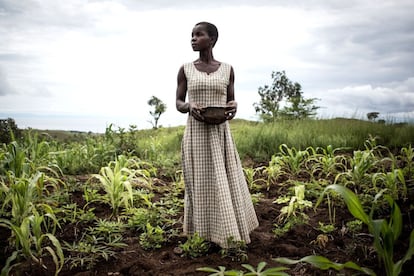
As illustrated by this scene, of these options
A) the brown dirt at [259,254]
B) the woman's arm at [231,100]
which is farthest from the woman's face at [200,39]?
the brown dirt at [259,254]

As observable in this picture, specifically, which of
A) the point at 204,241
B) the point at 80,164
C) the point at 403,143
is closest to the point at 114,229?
the point at 204,241

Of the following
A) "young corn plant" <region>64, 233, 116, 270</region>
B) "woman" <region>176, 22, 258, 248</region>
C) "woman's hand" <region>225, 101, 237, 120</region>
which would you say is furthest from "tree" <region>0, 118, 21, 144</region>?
"woman's hand" <region>225, 101, 237, 120</region>

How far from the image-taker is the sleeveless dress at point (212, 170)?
9.59 ft

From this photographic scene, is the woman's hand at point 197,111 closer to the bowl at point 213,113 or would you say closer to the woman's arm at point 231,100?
the bowl at point 213,113

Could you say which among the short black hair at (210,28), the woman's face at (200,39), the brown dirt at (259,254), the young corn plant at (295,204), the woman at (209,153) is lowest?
the brown dirt at (259,254)

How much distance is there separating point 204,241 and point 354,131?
5.34 meters

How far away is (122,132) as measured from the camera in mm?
6004

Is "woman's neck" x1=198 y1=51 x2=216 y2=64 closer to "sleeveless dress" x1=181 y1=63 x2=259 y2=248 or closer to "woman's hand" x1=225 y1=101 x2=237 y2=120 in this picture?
"sleeveless dress" x1=181 y1=63 x2=259 y2=248

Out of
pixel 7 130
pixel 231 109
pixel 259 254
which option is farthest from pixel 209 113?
pixel 7 130

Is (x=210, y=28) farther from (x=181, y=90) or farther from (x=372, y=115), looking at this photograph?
(x=372, y=115)

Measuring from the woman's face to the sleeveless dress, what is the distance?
168mm

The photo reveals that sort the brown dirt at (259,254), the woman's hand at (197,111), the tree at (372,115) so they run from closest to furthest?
the brown dirt at (259,254)
the woman's hand at (197,111)
the tree at (372,115)

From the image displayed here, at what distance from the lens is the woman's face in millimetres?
2951

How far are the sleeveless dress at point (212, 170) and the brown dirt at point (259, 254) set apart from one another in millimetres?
200
